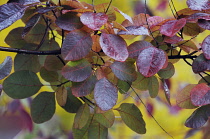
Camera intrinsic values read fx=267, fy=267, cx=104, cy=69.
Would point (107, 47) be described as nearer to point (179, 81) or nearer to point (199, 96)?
point (199, 96)

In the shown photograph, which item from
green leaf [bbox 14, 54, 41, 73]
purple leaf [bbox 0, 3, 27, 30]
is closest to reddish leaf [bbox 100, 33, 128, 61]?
purple leaf [bbox 0, 3, 27, 30]

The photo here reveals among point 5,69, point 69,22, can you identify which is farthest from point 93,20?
point 5,69

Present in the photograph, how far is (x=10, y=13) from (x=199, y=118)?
282 mm

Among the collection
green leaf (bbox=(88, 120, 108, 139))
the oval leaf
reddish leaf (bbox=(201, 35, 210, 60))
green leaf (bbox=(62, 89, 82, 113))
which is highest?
reddish leaf (bbox=(201, 35, 210, 60))

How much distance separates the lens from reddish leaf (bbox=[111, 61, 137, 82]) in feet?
1.15

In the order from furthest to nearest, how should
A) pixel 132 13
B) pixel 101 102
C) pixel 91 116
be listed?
1. pixel 132 13
2. pixel 91 116
3. pixel 101 102

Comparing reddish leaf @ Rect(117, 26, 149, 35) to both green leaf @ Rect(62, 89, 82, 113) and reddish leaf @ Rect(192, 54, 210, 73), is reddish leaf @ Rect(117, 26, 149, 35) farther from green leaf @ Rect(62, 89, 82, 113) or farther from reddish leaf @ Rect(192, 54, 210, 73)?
green leaf @ Rect(62, 89, 82, 113)

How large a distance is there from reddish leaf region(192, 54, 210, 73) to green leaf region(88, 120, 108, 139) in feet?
0.63

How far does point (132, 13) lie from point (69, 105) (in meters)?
0.40

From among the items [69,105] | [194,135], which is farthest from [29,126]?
[194,135]

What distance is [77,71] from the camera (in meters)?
0.34

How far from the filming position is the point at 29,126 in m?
0.79

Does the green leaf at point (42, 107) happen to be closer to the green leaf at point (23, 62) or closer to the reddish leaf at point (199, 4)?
the green leaf at point (23, 62)

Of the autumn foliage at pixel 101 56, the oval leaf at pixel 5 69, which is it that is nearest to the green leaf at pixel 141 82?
the autumn foliage at pixel 101 56
